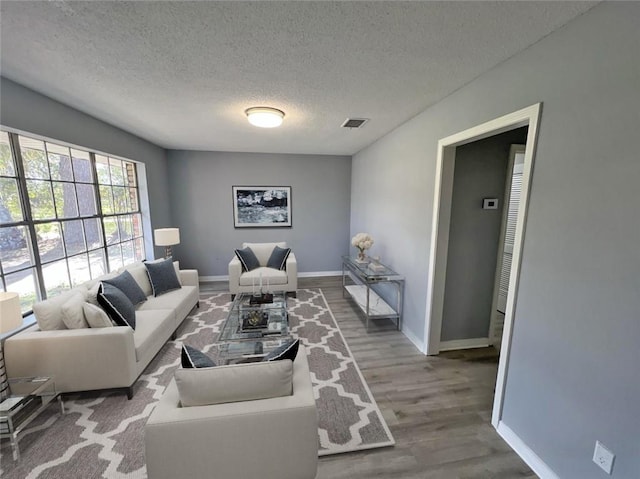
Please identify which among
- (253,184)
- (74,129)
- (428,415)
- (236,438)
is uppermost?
(74,129)

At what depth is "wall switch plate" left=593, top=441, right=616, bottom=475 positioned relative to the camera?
119 cm

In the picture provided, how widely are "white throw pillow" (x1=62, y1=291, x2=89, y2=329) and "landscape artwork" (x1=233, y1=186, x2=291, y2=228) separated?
10.4 feet

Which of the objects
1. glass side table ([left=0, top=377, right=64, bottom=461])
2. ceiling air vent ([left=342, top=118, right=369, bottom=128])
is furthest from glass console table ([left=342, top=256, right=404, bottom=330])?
glass side table ([left=0, top=377, right=64, bottom=461])

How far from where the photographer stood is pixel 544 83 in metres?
1.44

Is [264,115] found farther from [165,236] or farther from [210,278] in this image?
[210,278]

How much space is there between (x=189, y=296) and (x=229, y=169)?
265 cm

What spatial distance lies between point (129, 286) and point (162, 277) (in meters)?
0.52

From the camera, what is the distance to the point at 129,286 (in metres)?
2.76

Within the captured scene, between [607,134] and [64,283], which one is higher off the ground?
[607,134]

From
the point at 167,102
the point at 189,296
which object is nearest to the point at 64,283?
the point at 189,296

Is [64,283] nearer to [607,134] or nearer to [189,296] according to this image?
[189,296]

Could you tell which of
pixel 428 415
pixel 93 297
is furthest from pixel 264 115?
pixel 428 415

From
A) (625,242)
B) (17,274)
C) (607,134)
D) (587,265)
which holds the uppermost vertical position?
(607,134)

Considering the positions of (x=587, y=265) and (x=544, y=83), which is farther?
(x=544, y=83)
